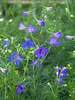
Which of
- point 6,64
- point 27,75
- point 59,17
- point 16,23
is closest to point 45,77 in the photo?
point 27,75

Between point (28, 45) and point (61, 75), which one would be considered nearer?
point (61, 75)

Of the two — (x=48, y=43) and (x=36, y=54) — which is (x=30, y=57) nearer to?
(x=36, y=54)

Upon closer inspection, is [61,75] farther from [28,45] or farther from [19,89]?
[28,45]

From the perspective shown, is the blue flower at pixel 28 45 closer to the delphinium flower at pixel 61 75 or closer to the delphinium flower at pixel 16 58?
the delphinium flower at pixel 16 58

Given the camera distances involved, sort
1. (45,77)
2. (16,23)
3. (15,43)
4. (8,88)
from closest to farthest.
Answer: (8,88)
(45,77)
(15,43)
(16,23)

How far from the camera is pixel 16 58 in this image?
8.20ft

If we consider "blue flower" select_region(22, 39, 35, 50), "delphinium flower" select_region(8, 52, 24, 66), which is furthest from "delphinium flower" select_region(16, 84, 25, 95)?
"blue flower" select_region(22, 39, 35, 50)

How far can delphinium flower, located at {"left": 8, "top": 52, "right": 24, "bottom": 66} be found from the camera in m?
2.50

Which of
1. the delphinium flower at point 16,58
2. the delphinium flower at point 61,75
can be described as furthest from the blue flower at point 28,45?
the delphinium flower at point 61,75

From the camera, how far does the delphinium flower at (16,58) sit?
2.50m

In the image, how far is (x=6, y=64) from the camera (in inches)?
97.6

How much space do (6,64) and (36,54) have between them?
188 mm

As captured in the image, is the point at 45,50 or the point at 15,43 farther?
the point at 15,43

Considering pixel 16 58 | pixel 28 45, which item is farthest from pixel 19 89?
pixel 28 45
